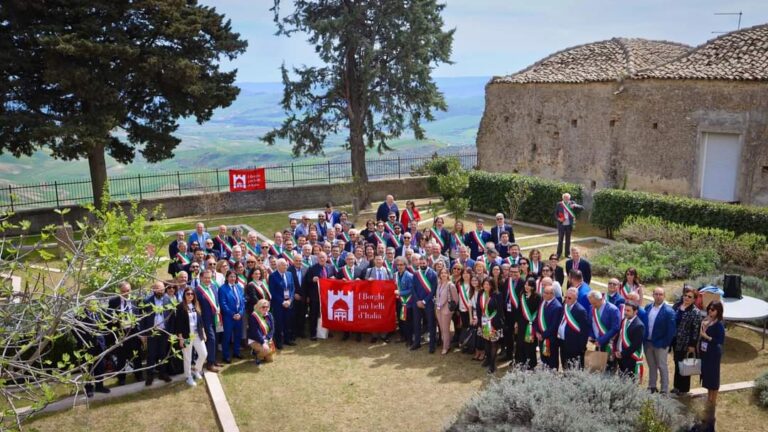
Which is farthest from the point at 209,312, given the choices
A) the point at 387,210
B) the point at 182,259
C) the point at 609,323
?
the point at 387,210

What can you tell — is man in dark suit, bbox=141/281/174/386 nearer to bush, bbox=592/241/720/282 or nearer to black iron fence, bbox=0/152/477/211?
bush, bbox=592/241/720/282

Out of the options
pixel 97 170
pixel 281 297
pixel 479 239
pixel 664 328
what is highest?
pixel 97 170

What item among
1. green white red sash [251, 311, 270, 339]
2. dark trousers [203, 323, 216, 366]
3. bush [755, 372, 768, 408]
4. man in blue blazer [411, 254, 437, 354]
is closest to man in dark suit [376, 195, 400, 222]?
man in blue blazer [411, 254, 437, 354]

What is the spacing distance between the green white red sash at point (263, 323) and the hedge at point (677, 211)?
12.0 meters

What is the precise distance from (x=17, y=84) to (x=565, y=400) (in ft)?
64.0

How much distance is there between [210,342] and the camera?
10.6 metres

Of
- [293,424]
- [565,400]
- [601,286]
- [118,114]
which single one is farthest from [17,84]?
[565,400]

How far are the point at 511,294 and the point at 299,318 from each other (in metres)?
4.15

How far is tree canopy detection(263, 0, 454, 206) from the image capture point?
25.6 meters

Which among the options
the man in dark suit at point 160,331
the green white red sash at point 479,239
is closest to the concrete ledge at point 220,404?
the man in dark suit at point 160,331

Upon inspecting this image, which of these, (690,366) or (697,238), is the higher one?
(697,238)

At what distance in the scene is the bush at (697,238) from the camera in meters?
15.2

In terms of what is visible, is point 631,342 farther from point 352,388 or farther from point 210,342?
point 210,342

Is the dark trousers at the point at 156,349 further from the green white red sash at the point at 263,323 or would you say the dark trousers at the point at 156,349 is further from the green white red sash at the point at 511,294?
the green white red sash at the point at 511,294
